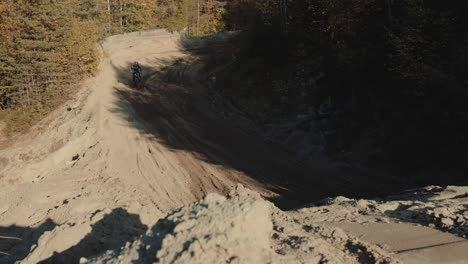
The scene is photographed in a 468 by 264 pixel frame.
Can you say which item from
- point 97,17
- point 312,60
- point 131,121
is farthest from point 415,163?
point 97,17

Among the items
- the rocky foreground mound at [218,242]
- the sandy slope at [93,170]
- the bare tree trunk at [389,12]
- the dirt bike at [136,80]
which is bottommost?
the sandy slope at [93,170]

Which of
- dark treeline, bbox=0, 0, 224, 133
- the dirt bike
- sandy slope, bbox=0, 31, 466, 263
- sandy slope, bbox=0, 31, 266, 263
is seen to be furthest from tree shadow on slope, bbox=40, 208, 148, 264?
the dirt bike

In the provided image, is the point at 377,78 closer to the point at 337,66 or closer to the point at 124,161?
the point at 337,66

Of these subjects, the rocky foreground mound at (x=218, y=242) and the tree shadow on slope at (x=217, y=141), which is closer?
the rocky foreground mound at (x=218, y=242)

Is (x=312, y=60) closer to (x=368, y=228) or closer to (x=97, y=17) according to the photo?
(x=368, y=228)

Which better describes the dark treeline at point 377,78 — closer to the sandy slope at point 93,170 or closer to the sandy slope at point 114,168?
the sandy slope at point 114,168

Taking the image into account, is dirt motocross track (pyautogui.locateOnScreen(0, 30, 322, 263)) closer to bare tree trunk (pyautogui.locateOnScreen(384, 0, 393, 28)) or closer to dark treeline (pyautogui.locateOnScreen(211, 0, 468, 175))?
dark treeline (pyautogui.locateOnScreen(211, 0, 468, 175))

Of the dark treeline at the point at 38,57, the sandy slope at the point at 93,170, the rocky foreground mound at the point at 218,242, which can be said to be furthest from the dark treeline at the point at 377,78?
the dark treeline at the point at 38,57
